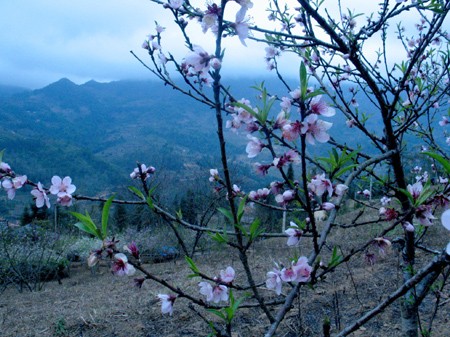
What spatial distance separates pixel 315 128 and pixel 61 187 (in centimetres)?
106

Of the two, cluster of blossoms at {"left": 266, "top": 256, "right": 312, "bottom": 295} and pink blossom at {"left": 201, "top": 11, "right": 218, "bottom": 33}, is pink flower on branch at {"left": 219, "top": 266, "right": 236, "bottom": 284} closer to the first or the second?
cluster of blossoms at {"left": 266, "top": 256, "right": 312, "bottom": 295}

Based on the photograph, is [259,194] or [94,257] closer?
[94,257]

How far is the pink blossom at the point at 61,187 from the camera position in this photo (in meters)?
1.46

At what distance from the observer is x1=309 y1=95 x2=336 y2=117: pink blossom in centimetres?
99

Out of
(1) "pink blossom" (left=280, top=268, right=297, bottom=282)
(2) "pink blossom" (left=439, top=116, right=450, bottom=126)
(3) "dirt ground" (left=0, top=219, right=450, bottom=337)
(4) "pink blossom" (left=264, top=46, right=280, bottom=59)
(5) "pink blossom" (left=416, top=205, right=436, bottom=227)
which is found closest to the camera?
(1) "pink blossom" (left=280, top=268, right=297, bottom=282)

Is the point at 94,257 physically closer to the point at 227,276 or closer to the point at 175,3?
the point at 227,276

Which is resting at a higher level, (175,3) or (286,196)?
(175,3)

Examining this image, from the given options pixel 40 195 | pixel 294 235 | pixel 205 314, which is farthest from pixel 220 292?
pixel 205 314

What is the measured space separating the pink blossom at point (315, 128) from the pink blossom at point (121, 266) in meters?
0.67

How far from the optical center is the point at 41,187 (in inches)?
60.1

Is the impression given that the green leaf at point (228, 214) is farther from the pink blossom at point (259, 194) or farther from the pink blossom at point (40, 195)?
the pink blossom at point (40, 195)

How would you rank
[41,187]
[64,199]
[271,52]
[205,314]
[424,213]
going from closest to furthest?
[424,213] < [64,199] < [41,187] < [271,52] < [205,314]

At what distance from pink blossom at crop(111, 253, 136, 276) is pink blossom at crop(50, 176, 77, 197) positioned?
0.44 metres

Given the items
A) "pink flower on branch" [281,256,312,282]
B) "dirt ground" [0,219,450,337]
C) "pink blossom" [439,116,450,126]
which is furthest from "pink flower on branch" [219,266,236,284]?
"pink blossom" [439,116,450,126]
